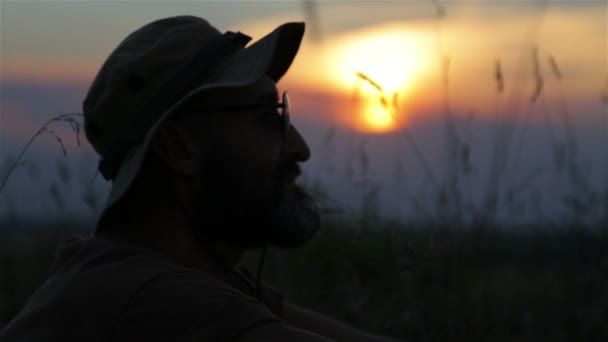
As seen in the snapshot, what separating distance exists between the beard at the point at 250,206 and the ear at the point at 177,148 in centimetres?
3

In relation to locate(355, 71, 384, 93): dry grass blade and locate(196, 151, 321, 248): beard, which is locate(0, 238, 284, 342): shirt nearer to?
locate(196, 151, 321, 248): beard

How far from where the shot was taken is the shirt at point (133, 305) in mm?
1684

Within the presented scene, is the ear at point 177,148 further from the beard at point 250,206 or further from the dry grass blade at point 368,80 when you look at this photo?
the dry grass blade at point 368,80

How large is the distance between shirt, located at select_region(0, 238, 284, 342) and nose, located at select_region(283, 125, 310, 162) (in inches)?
15.4

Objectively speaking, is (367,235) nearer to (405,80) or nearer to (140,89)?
(405,80)

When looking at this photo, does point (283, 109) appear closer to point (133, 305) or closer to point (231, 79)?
point (231, 79)

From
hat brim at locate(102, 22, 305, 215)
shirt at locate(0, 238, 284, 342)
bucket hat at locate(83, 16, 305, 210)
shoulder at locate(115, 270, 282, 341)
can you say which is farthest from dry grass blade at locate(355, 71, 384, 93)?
shoulder at locate(115, 270, 282, 341)

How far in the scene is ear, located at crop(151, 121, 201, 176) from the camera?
2068mm

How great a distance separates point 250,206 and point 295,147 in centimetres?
17

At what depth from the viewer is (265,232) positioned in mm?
2131

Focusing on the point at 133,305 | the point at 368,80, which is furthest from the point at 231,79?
the point at 368,80

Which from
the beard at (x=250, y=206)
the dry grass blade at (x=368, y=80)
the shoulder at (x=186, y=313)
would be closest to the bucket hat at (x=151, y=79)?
the beard at (x=250, y=206)

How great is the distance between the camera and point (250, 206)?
2.10 meters

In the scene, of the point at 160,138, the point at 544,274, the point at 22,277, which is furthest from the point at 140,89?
the point at 544,274
